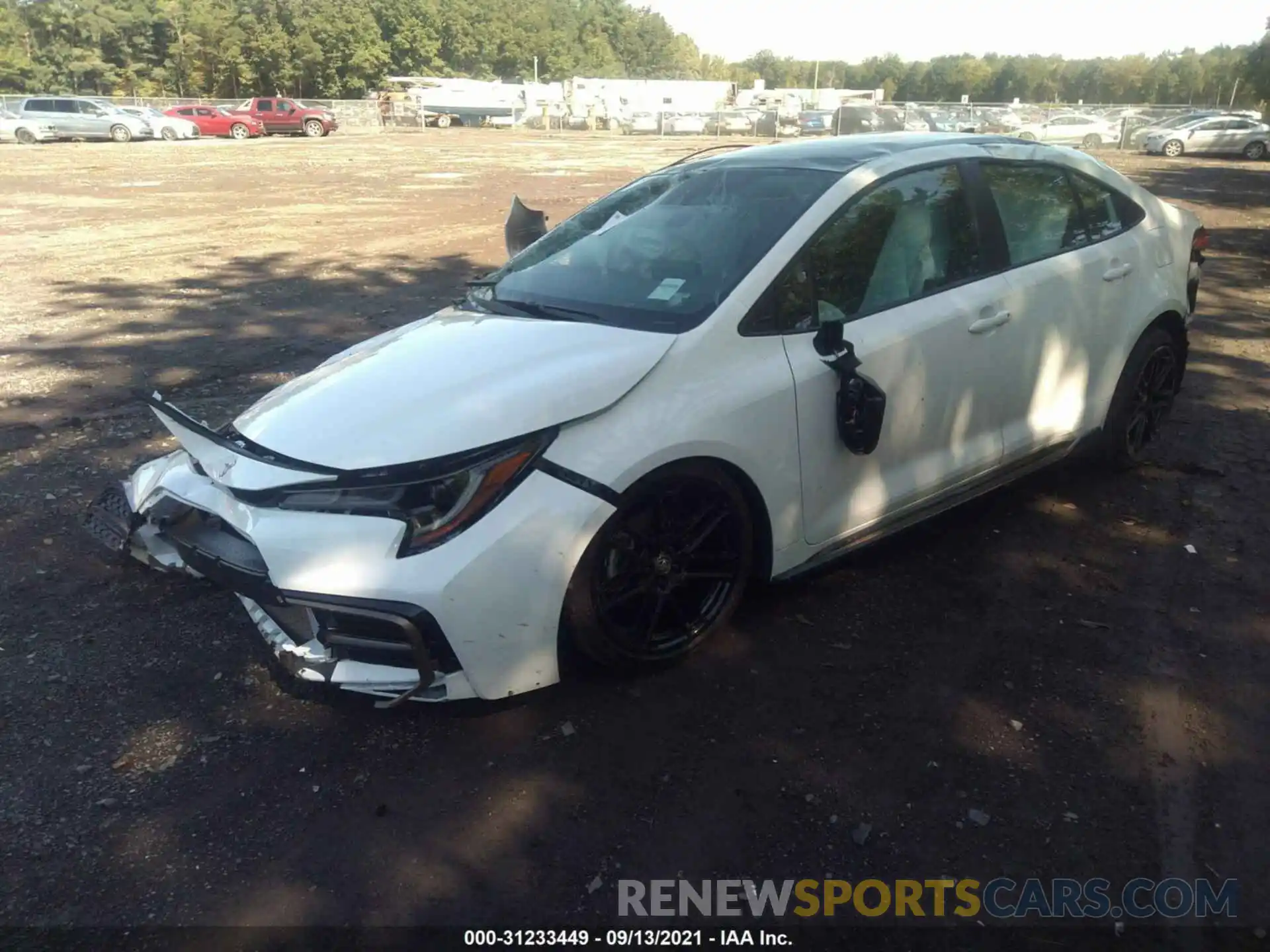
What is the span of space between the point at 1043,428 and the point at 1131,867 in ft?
7.59

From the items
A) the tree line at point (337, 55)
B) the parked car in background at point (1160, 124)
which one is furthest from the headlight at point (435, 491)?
the tree line at point (337, 55)

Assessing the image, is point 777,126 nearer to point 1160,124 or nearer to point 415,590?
point 1160,124

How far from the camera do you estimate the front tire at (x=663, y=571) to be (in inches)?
122

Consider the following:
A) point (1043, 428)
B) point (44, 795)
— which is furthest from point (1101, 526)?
point (44, 795)

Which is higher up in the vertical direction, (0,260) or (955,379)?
(955,379)

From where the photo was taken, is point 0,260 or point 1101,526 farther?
point 0,260

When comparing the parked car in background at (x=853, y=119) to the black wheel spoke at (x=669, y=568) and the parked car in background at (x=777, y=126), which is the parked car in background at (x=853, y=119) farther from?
the black wheel spoke at (x=669, y=568)

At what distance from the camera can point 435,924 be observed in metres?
2.47

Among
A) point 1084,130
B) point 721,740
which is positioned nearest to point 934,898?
point 721,740

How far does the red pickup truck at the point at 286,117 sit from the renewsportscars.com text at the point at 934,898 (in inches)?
1905

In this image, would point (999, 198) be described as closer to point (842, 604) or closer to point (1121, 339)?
point (1121, 339)

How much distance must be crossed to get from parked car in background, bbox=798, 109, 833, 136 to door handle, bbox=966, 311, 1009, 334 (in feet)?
135

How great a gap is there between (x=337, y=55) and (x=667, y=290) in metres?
81.8

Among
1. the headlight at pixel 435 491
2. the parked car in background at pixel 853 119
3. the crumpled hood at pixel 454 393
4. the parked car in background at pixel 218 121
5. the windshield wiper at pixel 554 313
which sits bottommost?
the parked car in background at pixel 218 121
